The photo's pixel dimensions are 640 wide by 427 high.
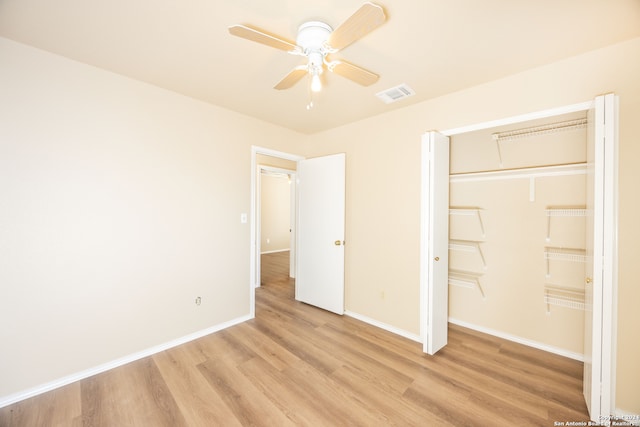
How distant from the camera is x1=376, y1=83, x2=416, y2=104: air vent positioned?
2.44 meters

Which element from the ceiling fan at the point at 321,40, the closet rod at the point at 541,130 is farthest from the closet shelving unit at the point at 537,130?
the ceiling fan at the point at 321,40

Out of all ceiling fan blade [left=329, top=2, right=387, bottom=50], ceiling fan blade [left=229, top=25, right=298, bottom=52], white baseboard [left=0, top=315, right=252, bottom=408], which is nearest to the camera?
ceiling fan blade [left=329, top=2, right=387, bottom=50]

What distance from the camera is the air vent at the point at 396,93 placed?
2441 millimetres

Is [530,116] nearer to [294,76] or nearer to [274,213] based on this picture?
[294,76]

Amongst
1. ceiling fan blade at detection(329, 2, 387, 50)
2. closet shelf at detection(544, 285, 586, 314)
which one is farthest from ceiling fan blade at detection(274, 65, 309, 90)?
closet shelf at detection(544, 285, 586, 314)

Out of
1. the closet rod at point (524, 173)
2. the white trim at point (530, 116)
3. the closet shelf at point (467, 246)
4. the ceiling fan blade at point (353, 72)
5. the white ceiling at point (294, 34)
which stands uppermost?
the white ceiling at point (294, 34)

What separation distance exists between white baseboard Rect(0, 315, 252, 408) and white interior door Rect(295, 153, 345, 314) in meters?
1.27

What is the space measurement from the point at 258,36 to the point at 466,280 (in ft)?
10.7

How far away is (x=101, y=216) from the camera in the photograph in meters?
2.20

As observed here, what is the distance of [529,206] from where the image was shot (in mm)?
2734

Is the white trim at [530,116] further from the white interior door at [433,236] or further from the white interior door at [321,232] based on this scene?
the white interior door at [321,232]

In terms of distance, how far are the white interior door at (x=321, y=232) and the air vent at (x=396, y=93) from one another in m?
1.00

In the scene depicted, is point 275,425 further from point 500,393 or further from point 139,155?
point 139,155

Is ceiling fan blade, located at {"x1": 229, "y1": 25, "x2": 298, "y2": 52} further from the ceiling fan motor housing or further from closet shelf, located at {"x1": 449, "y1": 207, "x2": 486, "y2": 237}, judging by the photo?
closet shelf, located at {"x1": 449, "y1": 207, "x2": 486, "y2": 237}
